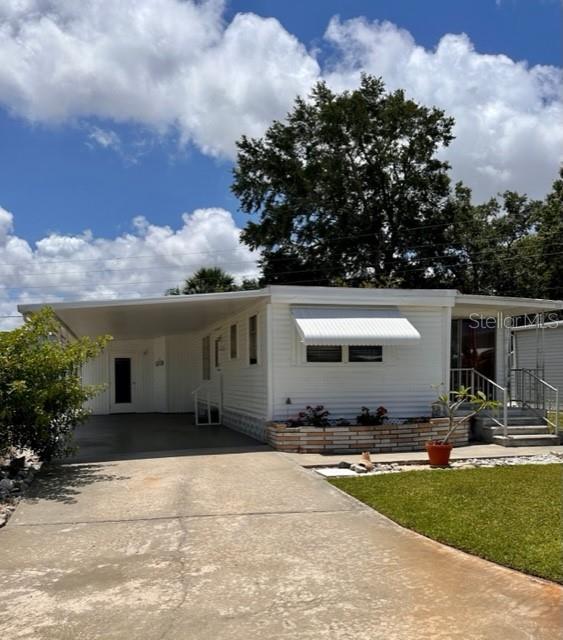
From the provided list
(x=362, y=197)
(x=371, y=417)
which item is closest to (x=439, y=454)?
(x=371, y=417)

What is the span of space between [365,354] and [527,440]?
11.2 feet

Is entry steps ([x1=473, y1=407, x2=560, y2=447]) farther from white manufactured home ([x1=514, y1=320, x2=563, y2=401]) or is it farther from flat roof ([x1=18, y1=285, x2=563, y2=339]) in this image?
white manufactured home ([x1=514, y1=320, x2=563, y2=401])

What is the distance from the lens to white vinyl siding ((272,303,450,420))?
37.5ft

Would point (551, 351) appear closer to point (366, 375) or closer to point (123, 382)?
point (366, 375)

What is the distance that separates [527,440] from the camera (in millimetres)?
11633

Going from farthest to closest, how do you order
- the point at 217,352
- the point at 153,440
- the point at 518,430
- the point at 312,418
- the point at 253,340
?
the point at 217,352 → the point at 253,340 → the point at 153,440 → the point at 518,430 → the point at 312,418

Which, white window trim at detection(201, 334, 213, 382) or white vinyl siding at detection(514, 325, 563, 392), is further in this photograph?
white vinyl siding at detection(514, 325, 563, 392)

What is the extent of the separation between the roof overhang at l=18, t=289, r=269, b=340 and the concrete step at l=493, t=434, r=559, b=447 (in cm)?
518

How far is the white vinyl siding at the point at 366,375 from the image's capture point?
1144 cm

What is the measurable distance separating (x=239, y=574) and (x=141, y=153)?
14.5 m

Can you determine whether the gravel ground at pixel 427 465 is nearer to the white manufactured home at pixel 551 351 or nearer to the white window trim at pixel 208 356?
the white window trim at pixel 208 356

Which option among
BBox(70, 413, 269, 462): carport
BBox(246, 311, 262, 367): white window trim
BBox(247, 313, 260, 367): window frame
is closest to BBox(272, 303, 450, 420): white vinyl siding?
BBox(246, 311, 262, 367): white window trim

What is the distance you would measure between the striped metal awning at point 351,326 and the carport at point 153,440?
2.28m

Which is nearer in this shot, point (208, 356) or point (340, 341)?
point (340, 341)
